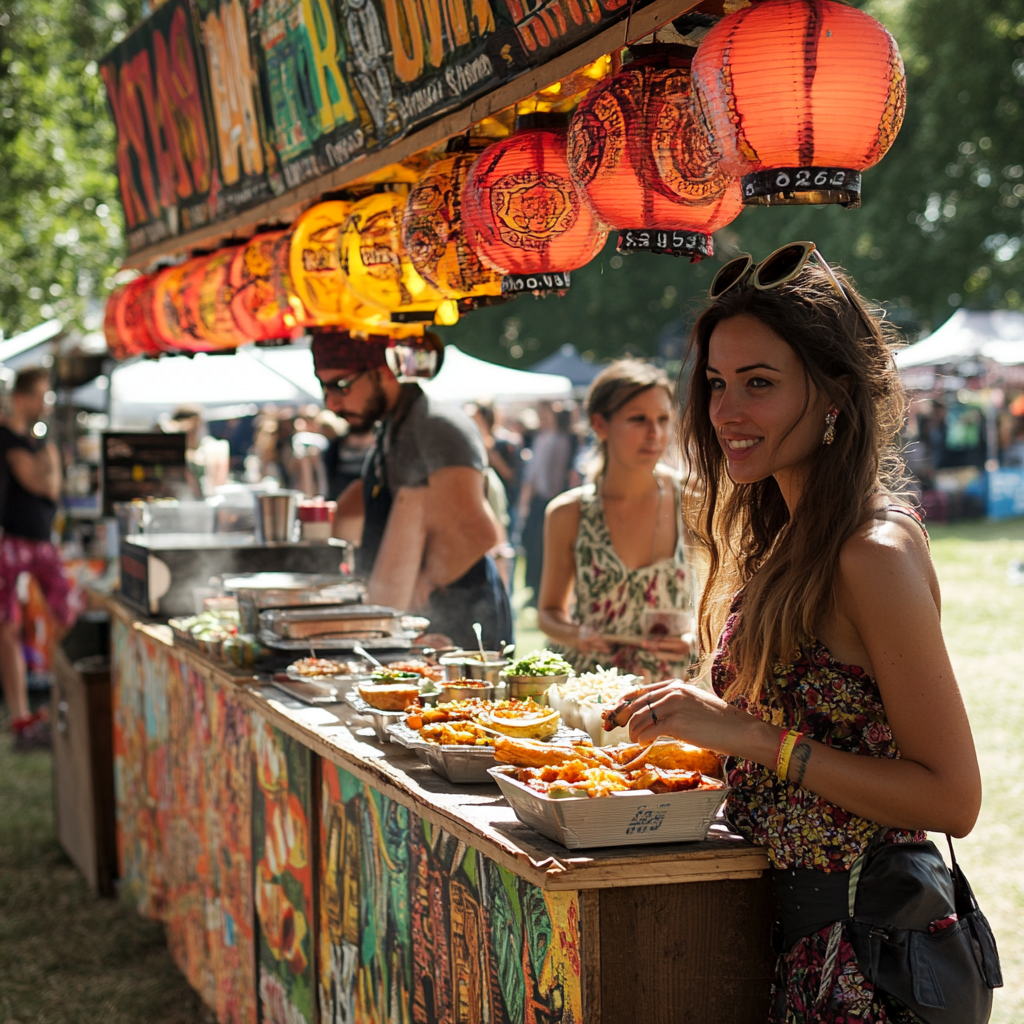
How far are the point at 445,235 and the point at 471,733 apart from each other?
144 cm

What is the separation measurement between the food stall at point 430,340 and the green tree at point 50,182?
7.64 m

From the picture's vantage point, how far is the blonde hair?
15.1ft

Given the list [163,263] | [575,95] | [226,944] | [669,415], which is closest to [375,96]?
[575,95]

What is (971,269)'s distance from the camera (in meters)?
26.4

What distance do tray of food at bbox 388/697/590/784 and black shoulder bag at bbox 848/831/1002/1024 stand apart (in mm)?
750

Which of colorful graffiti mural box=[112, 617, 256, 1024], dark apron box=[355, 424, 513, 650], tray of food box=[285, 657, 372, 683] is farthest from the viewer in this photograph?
dark apron box=[355, 424, 513, 650]

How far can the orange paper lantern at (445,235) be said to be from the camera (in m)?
3.32

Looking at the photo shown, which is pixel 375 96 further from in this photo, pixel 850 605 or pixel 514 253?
pixel 850 605

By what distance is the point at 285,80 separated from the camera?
4.93m

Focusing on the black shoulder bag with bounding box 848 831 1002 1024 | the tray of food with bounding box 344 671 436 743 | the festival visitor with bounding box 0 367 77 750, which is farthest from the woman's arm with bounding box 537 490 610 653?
the festival visitor with bounding box 0 367 77 750

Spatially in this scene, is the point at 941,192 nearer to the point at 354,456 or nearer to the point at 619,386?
the point at 354,456

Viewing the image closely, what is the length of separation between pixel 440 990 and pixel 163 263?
6.41 metres

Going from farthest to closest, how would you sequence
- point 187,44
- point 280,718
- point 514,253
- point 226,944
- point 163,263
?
1. point 163,263
2. point 187,44
3. point 226,944
4. point 280,718
5. point 514,253

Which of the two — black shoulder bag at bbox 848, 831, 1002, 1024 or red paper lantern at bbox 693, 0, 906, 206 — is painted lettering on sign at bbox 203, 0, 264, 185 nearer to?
red paper lantern at bbox 693, 0, 906, 206
